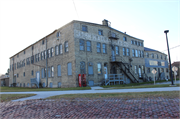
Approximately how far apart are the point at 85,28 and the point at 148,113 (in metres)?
20.4

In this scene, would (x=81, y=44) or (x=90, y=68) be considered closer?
(x=81, y=44)

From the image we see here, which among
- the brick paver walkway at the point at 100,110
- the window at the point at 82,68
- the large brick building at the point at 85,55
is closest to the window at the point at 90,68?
the large brick building at the point at 85,55

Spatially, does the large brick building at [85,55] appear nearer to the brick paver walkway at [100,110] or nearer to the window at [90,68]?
the window at [90,68]

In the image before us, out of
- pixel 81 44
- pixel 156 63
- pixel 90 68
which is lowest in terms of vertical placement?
pixel 90 68

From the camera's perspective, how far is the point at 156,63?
43438 millimetres

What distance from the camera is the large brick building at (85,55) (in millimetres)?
22859

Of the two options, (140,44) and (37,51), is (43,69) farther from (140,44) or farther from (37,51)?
(140,44)

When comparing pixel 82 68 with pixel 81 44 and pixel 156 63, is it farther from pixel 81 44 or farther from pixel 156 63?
pixel 156 63

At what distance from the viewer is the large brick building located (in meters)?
22.9

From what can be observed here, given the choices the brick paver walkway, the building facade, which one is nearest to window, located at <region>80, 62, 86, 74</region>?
the brick paver walkway

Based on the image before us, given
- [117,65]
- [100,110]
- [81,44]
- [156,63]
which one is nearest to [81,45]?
[81,44]

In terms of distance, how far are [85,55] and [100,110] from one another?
17423mm

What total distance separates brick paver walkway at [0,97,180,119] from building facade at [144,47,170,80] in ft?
113

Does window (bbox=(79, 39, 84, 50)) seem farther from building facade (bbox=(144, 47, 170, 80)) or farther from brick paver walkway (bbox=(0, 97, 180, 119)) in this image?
building facade (bbox=(144, 47, 170, 80))
